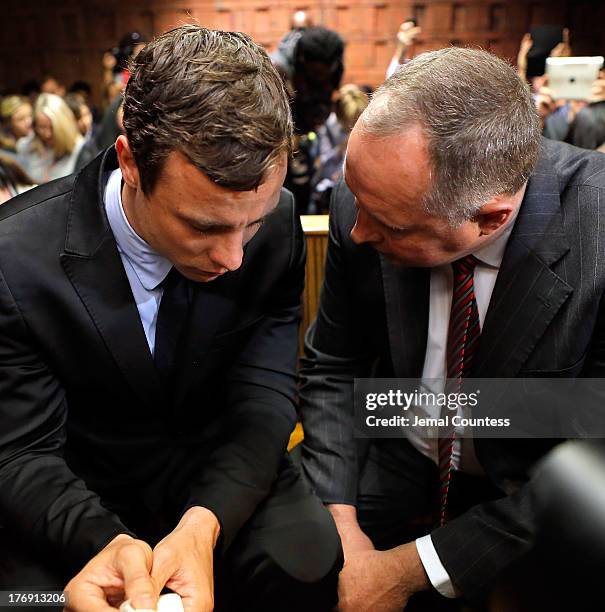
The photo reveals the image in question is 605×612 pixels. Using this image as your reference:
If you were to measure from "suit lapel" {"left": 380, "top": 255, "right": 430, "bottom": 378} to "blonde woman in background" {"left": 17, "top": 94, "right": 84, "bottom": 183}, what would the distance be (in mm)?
3177

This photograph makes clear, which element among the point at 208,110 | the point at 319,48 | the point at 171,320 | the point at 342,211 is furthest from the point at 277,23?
the point at 208,110

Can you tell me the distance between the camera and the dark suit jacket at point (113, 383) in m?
1.07

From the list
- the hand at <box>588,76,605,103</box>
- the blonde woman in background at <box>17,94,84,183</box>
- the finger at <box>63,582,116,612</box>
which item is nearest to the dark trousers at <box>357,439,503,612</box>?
the finger at <box>63,582,116,612</box>

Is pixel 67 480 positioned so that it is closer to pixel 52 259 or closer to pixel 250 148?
pixel 52 259

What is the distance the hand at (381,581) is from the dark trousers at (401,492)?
17 centimetres

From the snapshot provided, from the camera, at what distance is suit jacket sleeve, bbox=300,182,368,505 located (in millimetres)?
1337

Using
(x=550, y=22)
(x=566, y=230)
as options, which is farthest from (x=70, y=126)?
(x=550, y=22)

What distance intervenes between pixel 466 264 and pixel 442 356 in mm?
189

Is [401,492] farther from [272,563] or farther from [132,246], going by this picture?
[132,246]

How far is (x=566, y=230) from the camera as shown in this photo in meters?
1.16

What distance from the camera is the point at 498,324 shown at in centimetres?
120

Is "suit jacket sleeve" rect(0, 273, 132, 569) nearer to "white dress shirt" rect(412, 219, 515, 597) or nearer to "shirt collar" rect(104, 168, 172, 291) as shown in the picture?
"shirt collar" rect(104, 168, 172, 291)

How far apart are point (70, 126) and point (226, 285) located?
3.33 meters

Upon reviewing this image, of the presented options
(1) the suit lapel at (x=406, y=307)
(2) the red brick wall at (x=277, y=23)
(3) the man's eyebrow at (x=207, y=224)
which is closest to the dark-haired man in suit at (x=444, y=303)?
(1) the suit lapel at (x=406, y=307)
